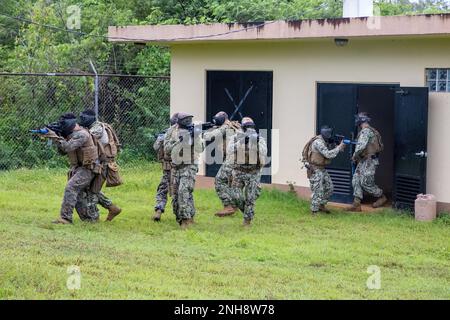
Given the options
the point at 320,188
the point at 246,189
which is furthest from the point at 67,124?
the point at 320,188

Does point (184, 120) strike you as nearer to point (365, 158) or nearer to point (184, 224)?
point (184, 224)

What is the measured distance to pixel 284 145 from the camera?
1569cm

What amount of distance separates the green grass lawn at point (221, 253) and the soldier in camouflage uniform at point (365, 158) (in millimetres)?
455

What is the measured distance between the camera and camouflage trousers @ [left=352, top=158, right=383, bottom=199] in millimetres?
14375

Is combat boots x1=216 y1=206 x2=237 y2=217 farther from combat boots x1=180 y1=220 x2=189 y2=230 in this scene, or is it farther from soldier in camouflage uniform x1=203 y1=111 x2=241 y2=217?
combat boots x1=180 y1=220 x2=189 y2=230

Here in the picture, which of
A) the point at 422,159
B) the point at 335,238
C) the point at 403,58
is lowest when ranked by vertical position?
the point at 335,238

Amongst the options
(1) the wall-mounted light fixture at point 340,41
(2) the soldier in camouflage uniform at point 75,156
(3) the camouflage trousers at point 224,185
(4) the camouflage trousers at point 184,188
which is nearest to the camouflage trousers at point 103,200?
(2) the soldier in camouflage uniform at point 75,156

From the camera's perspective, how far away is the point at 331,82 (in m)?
15.0

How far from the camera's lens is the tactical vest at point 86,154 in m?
12.3

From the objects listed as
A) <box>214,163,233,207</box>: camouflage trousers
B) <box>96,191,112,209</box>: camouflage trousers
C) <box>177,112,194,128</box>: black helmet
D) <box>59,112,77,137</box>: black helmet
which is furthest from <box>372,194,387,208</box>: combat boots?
<box>59,112,77,137</box>: black helmet

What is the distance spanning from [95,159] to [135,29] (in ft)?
15.9

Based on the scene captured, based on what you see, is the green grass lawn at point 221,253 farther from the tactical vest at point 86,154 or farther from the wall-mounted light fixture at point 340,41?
the wall-mounted light fixture at point 340,41
